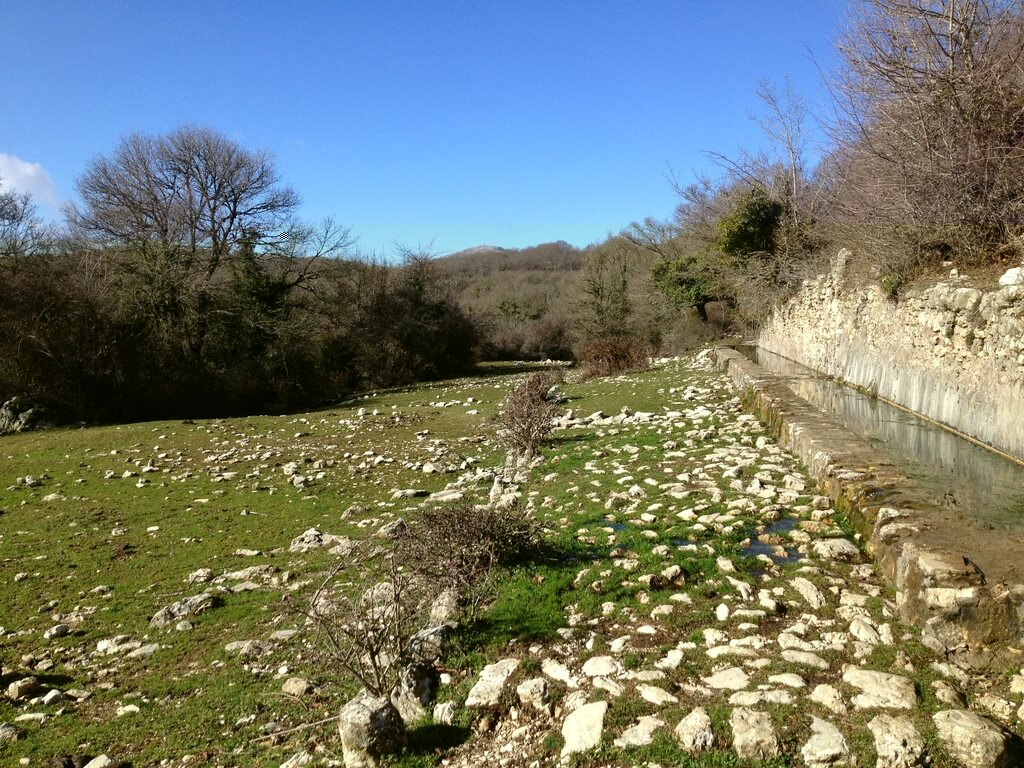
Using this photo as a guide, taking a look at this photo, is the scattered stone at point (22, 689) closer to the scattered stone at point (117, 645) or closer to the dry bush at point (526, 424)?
the scattered stone at point (117, 645)

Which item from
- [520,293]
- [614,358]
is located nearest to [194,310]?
[614,358]

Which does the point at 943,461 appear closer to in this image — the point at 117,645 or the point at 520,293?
the point at 117,645

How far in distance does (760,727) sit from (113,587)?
19.3ft

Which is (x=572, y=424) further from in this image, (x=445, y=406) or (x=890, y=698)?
(x=890, y=698)

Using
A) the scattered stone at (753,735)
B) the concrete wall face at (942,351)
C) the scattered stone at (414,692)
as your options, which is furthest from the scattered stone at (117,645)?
the concrete wall face at (942,351)

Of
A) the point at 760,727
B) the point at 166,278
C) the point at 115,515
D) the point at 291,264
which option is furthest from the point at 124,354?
the point at 760,727

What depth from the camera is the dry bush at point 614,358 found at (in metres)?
21.8

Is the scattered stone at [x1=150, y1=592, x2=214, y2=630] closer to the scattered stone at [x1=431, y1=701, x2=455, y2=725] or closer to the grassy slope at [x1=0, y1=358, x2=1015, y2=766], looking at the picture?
the grassy slope at [x1=0, y1=358, x2=1015, y2=766]

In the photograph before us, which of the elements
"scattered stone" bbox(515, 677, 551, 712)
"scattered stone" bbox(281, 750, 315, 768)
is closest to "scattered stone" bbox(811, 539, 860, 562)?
"scattered stone" bbox(515, 677, 551, 712)

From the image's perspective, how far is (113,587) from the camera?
20.2 feet

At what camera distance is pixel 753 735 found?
267cm

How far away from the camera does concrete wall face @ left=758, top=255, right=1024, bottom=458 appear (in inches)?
267

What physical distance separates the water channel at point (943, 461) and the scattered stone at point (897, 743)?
2.40 meters

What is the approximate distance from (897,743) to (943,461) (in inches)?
192
